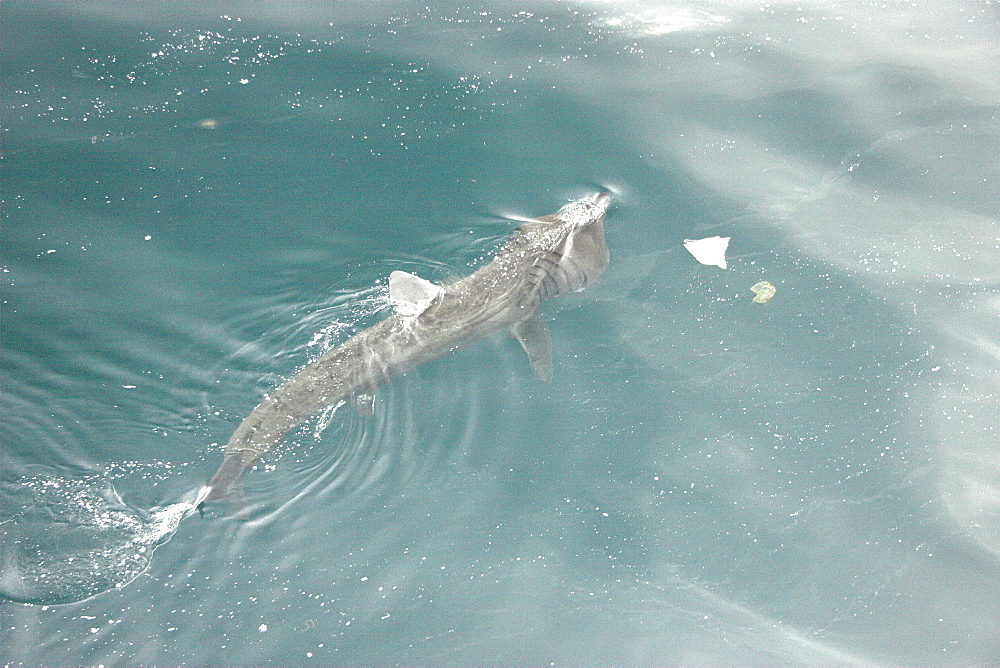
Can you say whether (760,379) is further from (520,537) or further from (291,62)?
(291,62)

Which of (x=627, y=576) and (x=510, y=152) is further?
(x=510, y=152)

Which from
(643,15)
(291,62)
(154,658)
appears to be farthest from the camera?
(643,15)

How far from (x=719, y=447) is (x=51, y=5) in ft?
20.7

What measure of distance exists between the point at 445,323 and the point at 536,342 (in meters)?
0.76

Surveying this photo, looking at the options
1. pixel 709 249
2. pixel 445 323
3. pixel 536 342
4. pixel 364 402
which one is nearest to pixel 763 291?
pixel 709 249

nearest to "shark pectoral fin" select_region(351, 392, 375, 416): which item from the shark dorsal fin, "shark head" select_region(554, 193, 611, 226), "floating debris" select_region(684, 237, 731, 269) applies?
the shark dorsal fin

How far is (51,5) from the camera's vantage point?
4867 millimetres

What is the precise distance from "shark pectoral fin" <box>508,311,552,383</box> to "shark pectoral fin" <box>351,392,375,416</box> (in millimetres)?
1219

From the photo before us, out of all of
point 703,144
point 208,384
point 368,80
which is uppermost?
point 368,80

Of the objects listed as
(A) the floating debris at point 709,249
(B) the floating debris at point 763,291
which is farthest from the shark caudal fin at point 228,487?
(B) the floating debris at point 763,291

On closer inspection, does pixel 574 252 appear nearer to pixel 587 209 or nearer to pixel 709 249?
pixel 587 209

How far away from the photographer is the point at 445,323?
4754mm

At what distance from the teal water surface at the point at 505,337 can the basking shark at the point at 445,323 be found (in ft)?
0.43

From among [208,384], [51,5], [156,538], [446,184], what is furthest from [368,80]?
[156,538]
